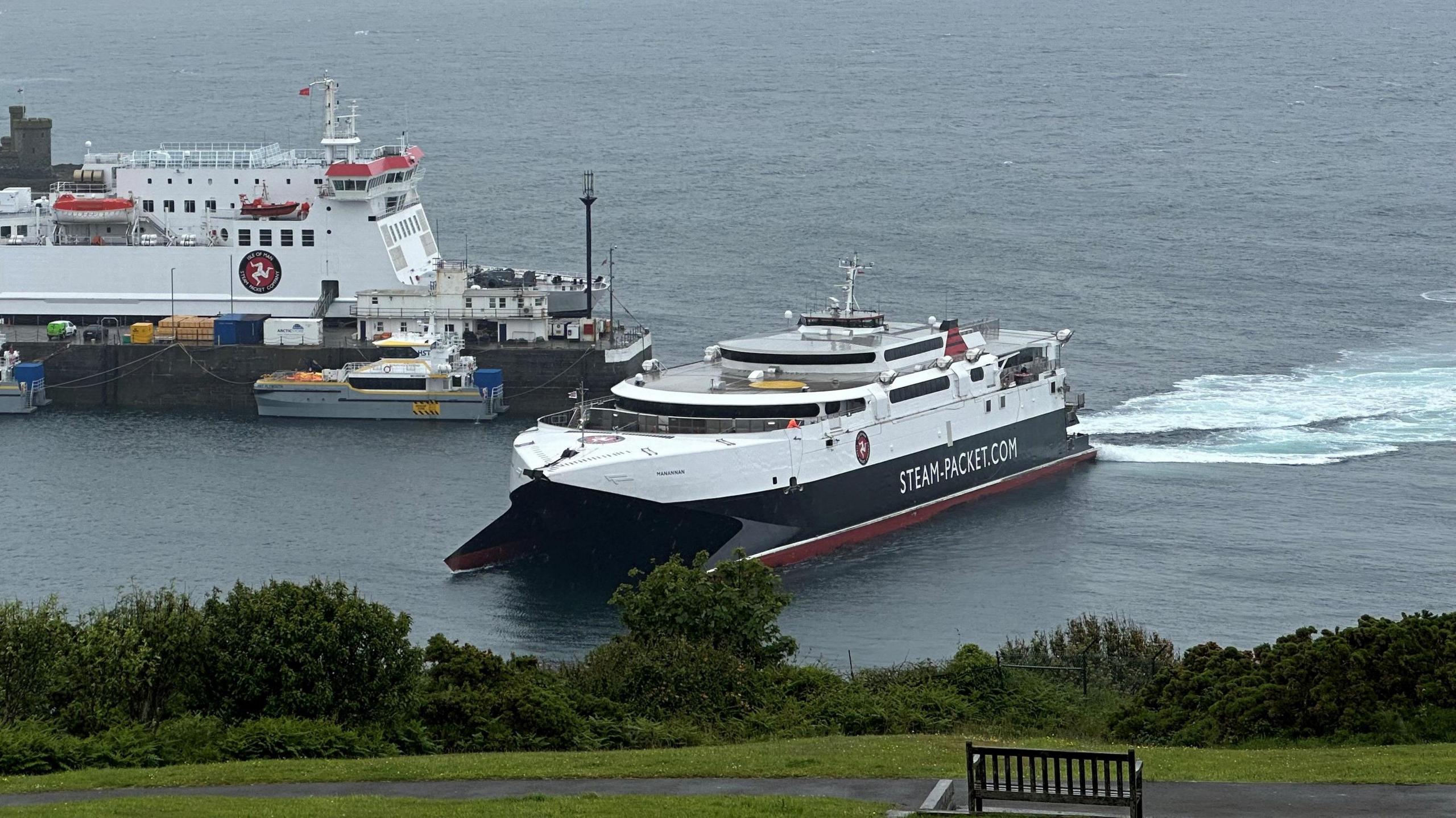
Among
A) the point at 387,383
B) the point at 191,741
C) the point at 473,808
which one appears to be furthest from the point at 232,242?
the point at 473,808

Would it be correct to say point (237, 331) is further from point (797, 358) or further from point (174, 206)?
point (797, 358)

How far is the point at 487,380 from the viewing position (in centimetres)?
7894

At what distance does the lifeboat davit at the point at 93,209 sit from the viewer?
87625 millimetres

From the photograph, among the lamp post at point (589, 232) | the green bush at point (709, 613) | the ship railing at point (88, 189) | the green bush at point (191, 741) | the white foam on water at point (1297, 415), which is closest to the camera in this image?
the green bush at point (191, 741)

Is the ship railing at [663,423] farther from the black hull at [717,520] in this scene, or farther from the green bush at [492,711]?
the green bush at [492,711]

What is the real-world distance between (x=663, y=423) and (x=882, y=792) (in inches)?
1392

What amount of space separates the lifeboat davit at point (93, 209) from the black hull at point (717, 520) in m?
36.6

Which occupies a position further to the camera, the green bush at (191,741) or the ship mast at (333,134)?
the ship mast at (333,134)

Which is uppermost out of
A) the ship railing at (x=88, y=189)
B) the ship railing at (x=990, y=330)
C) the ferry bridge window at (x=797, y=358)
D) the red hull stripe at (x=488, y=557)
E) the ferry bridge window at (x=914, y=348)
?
the ship railing at (x=88, y=189)

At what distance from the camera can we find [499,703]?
3409cm

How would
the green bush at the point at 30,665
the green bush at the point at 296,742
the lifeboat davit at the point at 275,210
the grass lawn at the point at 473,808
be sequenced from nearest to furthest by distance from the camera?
the grass lawn at the point at 473,808
the green bush at the point at 296,742
the green bush at the point at 30,665
the lifeboat davit at the point at 275,210

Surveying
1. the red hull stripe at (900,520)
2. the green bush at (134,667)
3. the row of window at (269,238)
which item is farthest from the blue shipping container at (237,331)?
the green bush at (134,667)

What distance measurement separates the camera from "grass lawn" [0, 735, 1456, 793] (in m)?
27.1

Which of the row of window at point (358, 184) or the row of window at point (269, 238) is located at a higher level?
the row of window at point (358, 184)
